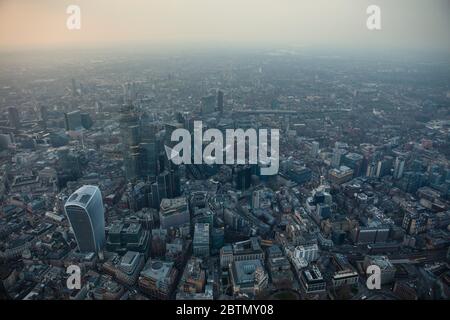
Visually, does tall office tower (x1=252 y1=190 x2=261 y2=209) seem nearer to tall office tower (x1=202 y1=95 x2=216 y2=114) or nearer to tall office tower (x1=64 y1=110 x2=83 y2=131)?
tall office tower (x1=202 y1=95 x2=216 y2=114)

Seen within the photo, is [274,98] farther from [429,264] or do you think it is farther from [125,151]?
[429,264]

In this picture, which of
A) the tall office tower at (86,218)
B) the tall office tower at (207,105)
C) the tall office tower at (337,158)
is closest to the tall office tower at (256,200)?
the tall office tower at (86,218)

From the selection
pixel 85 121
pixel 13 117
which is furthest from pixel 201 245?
pixel 13 117

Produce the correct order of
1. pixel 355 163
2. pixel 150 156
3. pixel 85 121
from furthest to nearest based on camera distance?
1. pixel 85 121
2. pixel 355 163
3. pixel 150 156

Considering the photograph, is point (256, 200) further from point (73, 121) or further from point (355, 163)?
point (73, 121)

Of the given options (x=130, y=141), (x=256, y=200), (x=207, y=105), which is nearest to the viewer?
(x=256, y=200)

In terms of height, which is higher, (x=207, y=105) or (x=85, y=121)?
(x=207, y=105)

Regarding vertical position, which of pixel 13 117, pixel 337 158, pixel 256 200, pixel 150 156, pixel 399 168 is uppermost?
pixel 13 117

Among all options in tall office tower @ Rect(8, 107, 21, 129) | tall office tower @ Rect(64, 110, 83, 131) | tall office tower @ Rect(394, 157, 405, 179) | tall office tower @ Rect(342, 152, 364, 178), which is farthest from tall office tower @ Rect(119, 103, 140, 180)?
tall office tower @ Rect(394, 157, 405, 179)
